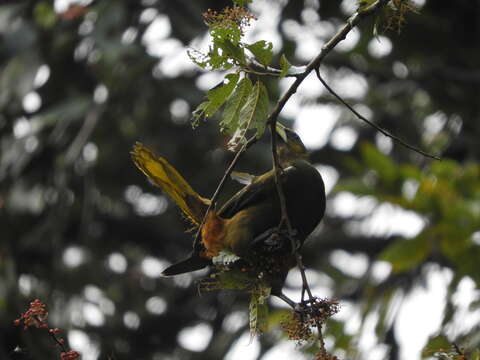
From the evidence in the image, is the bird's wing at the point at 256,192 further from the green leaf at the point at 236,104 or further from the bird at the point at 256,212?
the green leaf at the point at 236,104

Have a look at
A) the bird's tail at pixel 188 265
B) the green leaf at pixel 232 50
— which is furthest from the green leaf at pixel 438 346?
the bird's tail at pixel 188 265

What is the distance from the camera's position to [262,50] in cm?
205

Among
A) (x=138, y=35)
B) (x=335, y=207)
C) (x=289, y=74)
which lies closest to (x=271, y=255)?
(x=289, y=74)

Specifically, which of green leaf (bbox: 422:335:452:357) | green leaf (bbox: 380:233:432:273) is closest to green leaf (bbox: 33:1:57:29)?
Result: green leaf (bbox: 380:233:432:273)

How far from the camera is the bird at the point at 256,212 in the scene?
252 centimetres

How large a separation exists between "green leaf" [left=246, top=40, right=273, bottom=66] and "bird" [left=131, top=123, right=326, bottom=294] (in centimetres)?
42

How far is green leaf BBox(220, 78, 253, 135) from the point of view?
6.82 ft

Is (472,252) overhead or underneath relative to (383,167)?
underneath

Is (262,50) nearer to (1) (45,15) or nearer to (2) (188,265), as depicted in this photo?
(2) (188,265)

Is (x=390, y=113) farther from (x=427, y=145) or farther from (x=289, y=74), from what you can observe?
(x=289, y=74)

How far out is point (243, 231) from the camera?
8.85ft

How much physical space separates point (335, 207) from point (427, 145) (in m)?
1.30

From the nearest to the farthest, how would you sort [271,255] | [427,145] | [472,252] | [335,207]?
1. [271,255]
2. [472,252]
3. [427,145]
4. [335,207]

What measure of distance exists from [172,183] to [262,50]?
725mm
